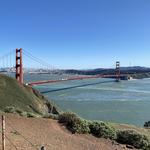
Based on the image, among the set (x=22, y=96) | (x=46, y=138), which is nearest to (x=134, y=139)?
(x=46, y=138)

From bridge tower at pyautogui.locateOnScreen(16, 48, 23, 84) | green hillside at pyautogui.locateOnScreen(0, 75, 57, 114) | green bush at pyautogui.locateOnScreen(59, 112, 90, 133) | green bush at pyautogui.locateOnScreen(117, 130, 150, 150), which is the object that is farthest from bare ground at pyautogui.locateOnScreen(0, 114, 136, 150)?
bridge tower at pyautogui.locateOnScreen(16, 48, 23, 84)

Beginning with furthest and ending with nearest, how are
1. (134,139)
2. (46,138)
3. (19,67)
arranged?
(19,67) → (134,139) → (46,138)

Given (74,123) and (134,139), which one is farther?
(74,123)

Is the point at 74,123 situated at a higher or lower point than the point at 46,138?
higher

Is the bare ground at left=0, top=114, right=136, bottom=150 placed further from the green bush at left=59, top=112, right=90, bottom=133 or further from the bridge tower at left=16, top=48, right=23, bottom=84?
the bridge tower at left=16, top=48, right=23, bottom=84

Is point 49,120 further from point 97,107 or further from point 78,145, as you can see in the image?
point 97,107

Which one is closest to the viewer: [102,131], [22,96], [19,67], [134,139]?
[134,139]

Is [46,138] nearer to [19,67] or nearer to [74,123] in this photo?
[74,123]
